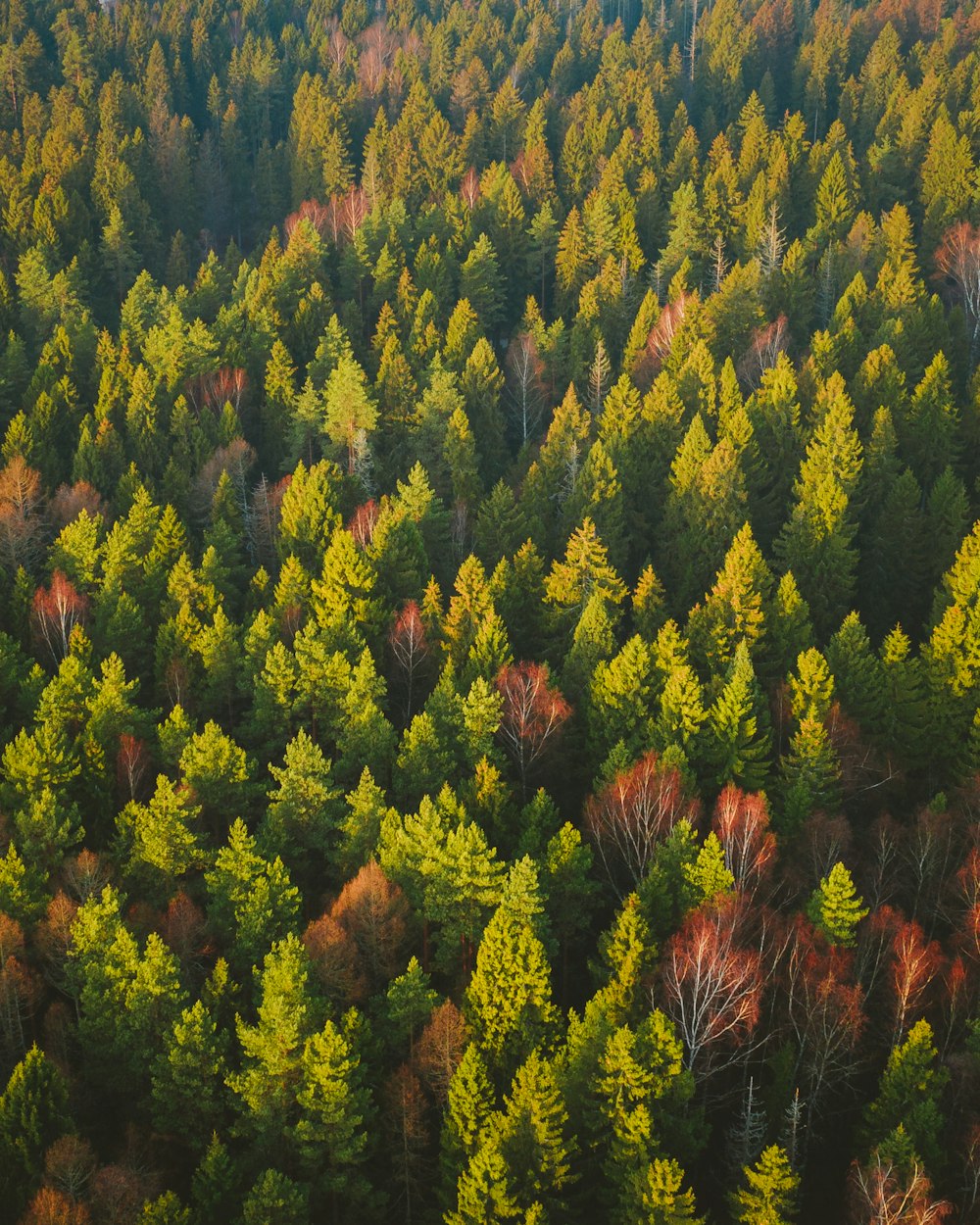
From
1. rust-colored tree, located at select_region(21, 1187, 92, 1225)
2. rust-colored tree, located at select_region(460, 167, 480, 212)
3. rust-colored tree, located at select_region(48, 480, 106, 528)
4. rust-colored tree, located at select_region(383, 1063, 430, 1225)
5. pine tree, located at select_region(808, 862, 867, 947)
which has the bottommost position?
rust-colored tree, located at select_region(383, 1063, 430, 1225)

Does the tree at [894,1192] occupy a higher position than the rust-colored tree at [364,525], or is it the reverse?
the rust-colored tree at [364,525]

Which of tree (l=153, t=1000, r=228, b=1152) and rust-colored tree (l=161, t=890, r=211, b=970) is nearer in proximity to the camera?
tree (l=153, t=1000, r=228, b=1152)

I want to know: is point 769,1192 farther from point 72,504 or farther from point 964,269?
point 964,269

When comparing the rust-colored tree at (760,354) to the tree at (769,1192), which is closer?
the tree at (769,1192)

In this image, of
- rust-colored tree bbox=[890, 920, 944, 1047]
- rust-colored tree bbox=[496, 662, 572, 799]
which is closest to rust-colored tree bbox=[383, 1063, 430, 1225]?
rust-colored tree bbox=[890, 920, 944, 1047]

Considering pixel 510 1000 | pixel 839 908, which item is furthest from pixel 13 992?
pixel 839 908

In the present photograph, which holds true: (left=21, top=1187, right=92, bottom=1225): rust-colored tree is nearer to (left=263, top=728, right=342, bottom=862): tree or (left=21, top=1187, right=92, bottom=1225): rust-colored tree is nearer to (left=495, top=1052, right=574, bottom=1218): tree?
(left=495, top=1052, right=574, bottom=1218): tree

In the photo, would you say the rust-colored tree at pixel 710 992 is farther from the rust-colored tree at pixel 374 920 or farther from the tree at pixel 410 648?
the tree at pixel 410 648

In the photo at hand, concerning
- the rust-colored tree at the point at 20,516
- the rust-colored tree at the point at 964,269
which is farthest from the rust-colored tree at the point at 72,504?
the rust-colored tree at the point at 964,269
